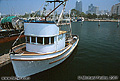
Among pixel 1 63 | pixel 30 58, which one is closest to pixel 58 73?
pixel 30 58

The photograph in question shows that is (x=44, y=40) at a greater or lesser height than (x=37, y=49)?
greater

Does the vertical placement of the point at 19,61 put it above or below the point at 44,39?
below

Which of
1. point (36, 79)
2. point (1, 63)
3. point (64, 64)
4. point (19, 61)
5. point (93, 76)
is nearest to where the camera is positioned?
point (19, 61)

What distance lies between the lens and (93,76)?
1118 centimetres

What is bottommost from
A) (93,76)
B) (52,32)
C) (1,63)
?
(93,76)

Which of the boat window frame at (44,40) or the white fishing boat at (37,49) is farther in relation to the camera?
the boat window frame at (44,40)

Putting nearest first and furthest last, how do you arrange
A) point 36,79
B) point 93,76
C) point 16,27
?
point 36,79
point 93,76
point 16,27

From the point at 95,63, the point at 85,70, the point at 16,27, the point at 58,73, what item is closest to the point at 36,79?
the point at 58,73

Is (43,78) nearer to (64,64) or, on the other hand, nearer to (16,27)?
(64,64)

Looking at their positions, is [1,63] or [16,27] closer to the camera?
[1,63]

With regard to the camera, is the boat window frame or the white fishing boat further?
the boat window frame

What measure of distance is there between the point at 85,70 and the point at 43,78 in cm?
552

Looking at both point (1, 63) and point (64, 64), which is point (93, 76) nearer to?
point (64, 64)

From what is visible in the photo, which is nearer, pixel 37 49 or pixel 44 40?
pixel 44 40
